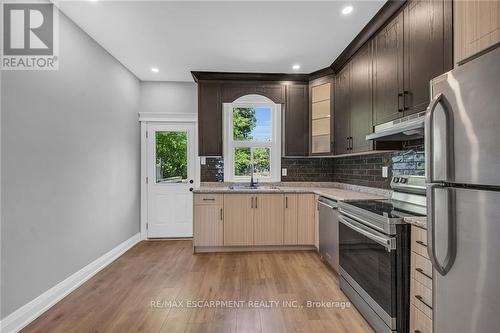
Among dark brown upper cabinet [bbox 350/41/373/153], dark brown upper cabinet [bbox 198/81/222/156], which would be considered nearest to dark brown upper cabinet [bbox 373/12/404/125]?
dark brown upper cabinet [bbox 350/41/373/153]

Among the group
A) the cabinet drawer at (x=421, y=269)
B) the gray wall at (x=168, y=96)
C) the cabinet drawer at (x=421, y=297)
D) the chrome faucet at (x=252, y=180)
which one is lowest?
the cabinet drawer at (x=421, y=297)

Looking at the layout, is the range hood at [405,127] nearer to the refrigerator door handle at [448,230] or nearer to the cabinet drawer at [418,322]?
the refrigerator door handle at [448,230]

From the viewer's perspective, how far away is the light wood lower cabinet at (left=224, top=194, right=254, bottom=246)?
11.2ft

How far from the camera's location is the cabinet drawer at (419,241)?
1411 mm

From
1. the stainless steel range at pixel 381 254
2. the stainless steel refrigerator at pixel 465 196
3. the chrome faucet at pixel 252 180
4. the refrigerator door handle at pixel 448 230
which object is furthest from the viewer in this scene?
the chrome faucet at pixel 252 180

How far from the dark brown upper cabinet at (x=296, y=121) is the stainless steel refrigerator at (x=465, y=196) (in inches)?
98.7

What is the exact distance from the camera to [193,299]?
2238 millimetres

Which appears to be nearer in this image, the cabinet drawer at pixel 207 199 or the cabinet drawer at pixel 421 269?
the cabinet drawer at pixel 421 269

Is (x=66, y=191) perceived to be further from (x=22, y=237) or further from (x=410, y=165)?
(x=410, y=165)

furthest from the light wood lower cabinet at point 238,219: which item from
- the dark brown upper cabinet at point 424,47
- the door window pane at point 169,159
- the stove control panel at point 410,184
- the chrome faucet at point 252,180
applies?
the dark brown upper cabinet at point 424,47

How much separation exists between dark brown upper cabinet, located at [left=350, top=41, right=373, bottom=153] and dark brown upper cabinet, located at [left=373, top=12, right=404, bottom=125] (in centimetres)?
11

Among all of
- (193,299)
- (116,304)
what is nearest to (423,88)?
(193,299)

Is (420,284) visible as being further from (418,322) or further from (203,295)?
(203,295)

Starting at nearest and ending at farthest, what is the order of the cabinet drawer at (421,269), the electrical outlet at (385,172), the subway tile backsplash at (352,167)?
1. the cabinet drawer at (421,269)
2. the subway tile backsplash at (352,167)
3. the electrical outlet at (385,172)
